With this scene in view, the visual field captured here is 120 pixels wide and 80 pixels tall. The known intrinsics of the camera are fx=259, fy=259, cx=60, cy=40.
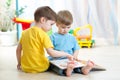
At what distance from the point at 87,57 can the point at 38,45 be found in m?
0.64

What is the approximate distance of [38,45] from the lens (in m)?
1.66

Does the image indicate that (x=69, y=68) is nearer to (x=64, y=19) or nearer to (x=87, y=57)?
(x=64, y=19)

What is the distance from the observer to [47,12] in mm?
1677

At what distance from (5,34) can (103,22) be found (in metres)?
1.06

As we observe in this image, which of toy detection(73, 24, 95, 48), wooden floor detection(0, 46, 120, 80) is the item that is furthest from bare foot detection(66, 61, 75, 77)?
toy detection(73, 24, 95, 48)

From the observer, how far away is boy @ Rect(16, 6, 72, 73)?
1643 mm

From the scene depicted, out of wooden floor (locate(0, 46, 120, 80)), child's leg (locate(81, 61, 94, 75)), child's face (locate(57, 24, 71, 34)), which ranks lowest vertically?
wooden floor (locate(0, 46, 120, 80))

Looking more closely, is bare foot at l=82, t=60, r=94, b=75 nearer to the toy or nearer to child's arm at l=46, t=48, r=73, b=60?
child's arm at l=46, t=48, r=73, b=60

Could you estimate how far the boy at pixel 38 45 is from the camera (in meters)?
1.64

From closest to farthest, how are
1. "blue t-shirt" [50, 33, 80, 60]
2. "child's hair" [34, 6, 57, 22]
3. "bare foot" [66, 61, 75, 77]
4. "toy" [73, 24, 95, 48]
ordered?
"bare foot" [66, 61, 75, 77], "child's hair" [34, 6, 57, 22], "blue t-shirt" [50, 33, 80, 60], "toy" [73, 24, 95, 48]

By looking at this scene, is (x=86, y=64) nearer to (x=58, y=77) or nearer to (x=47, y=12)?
(x=58, y=77)

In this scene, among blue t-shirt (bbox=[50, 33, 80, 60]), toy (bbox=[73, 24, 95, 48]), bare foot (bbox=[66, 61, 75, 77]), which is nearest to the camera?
bare foot (bbox=[66, 61, 75, 77])

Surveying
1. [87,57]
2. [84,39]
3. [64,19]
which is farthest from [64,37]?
[84,39]

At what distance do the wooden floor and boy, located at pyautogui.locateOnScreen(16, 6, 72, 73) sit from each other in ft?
0.18
